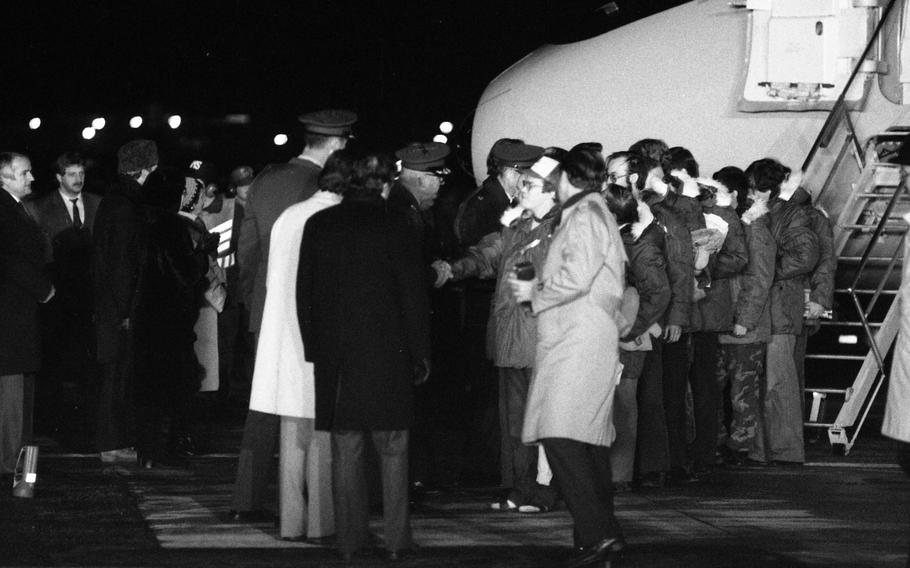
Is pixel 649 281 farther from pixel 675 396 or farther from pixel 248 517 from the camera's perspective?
pixel 248 517

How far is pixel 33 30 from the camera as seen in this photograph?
22.1 m

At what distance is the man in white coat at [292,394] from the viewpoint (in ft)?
25.4

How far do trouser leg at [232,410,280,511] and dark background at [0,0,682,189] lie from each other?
13451 millimetres

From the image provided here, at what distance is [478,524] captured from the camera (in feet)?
27.5

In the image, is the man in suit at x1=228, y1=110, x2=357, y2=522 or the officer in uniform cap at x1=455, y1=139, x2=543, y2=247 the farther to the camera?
the officer in uniform cap at x1=455, y1=139, x2=543, y2=247

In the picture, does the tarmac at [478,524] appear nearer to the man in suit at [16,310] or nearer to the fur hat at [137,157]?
the man in suit at [16,310]

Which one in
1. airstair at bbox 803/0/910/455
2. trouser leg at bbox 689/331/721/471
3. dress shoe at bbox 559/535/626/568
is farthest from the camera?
airstair at bbox 803/0/910/455

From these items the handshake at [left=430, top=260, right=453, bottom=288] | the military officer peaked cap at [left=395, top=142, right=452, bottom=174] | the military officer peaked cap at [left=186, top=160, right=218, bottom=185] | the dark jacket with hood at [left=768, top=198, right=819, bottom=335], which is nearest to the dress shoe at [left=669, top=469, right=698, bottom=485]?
the dark jacket with hood at [left=768, top=198, right=819, bottom=335]

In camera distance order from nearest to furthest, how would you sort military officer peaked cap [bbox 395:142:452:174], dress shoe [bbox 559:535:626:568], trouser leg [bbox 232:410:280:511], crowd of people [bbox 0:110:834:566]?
1. dress shoe [bbox 559:535:626:568]
2. crowd of people [bbox 0:110:834:566]
3. trouser leg [bbox 232:410:280:511]
4. military officer peaked cap [bbox 395:142:452:174]

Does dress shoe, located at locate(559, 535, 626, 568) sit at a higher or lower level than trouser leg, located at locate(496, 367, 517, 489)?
lower

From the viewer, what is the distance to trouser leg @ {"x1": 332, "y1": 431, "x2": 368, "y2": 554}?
7.28m

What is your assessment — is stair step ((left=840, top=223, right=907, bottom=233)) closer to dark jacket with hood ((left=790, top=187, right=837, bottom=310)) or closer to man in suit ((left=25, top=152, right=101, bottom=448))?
dark jacket with hood ((left=790, top=187, right=837, bottom=310))

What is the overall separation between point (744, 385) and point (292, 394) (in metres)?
4.08

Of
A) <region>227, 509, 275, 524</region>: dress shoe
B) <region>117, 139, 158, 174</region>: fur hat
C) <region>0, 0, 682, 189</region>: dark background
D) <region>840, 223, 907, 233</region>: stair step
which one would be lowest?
<region>227, 509, 275, 524</region>: dress shoe
